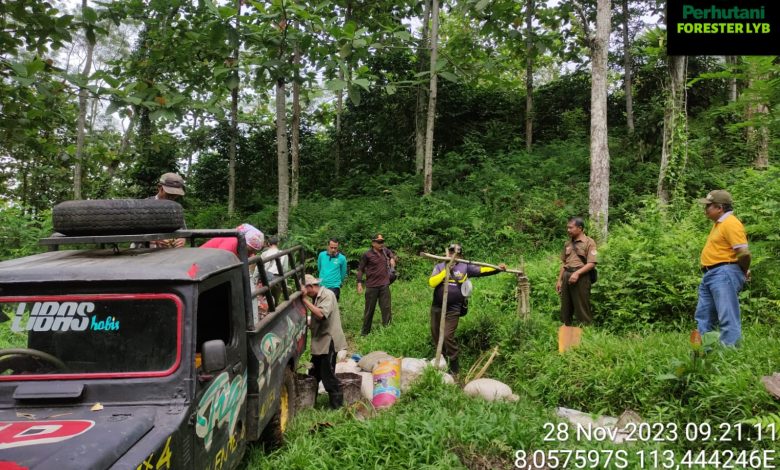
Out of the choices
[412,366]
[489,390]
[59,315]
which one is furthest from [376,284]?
[59,315]

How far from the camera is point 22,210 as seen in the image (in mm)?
15469

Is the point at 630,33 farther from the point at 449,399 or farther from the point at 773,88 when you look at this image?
the point at 449,399

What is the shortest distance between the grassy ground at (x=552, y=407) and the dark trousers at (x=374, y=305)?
2.85 metres

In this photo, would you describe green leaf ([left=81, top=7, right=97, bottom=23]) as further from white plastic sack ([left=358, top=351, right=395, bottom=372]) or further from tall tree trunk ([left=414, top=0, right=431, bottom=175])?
tall tree trunk ([left=414, top=0, right=431, bottom=175])

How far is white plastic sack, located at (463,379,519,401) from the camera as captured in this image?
18.7 ft

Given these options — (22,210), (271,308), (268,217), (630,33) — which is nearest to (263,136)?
(268,217)

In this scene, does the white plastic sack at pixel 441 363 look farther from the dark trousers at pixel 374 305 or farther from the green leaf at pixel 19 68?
the green leaf at pixel 19 68

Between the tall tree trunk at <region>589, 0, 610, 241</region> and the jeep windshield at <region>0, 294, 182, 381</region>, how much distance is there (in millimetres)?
8730

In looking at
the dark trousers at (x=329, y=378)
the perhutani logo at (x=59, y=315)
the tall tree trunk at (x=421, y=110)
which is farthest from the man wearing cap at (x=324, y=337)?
the tall tree trunk at (x=421, y=110)

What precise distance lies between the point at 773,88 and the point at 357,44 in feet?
13.7

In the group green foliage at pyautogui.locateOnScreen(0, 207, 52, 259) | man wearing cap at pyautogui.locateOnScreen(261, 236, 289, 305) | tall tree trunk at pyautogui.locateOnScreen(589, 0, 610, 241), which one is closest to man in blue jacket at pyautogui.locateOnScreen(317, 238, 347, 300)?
man wearing cap at pyautogui.locateOnScreen(261, 236, 289, 305)

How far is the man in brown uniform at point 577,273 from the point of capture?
6906 millimetres

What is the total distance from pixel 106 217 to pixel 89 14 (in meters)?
1.91

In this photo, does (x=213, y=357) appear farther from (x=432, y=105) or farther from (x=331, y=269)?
(x=432, y=105)
